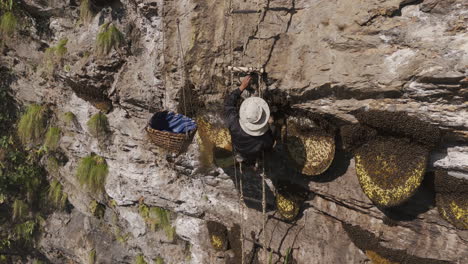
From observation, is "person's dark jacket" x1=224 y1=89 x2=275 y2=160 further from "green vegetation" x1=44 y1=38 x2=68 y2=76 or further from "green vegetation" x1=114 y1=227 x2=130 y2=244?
"green vegetation" x1=114 y1=227 x2=130 y2=244

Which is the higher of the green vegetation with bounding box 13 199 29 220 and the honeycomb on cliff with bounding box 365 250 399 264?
the honeycomb on cliff with bounding box 365 250 399 264

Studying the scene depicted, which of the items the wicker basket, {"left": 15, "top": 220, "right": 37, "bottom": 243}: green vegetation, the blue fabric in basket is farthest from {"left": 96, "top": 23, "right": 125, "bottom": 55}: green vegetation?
{"left": 15, "top": 220, "right": 37, "bottom": 243}: green vegetation

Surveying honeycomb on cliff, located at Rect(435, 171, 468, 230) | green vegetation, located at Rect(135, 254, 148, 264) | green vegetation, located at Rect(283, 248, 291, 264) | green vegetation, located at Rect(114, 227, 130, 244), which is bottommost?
green vegetation, located at Rect(135, 254, 148, 264)

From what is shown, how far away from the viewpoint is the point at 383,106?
3.58 meters

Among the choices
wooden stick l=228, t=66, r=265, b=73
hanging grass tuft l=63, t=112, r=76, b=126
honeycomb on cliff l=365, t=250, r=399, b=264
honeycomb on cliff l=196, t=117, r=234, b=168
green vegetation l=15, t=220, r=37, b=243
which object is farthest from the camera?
green vegetation l=15, t=220, r=37, b=243

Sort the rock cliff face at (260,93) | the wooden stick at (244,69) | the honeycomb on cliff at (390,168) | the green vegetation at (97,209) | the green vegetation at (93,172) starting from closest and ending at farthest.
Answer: the rock cliff face at (260,93) < the honeycomb on cliff at (390,168) < the wooden stick at (244,69) < the green vegetation at (93,172) < the green vegetation at (97,209)

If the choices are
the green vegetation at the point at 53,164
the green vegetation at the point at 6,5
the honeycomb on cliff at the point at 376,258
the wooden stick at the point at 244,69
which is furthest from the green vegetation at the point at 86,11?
the honeycomb on cliff at the point at 376,258

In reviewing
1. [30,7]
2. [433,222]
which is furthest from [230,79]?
[30,7]

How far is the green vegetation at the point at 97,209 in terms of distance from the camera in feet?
26.7

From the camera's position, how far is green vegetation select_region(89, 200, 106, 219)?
8.12 meters

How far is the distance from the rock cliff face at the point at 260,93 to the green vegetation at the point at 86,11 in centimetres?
6

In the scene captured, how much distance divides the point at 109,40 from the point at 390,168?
511cm

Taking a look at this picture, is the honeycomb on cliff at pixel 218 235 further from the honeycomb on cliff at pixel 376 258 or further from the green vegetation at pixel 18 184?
the green vegetation at pixel 18 184

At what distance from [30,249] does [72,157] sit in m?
4.06
